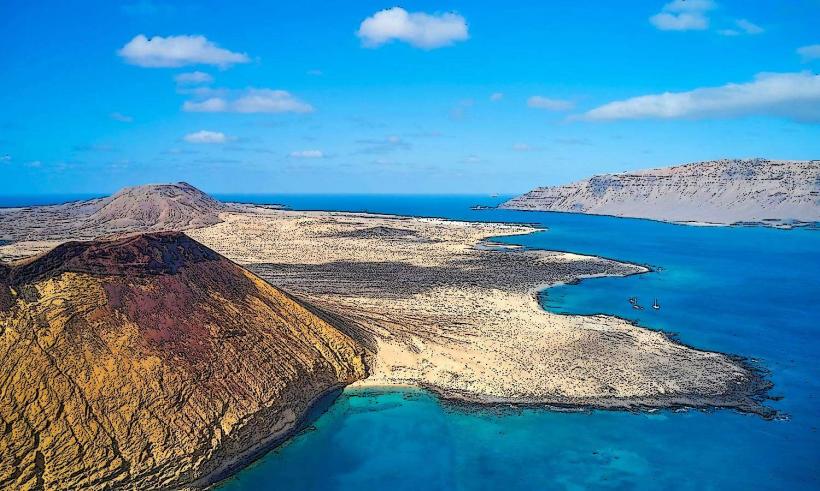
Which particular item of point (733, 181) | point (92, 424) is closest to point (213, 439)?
point (92, 424)

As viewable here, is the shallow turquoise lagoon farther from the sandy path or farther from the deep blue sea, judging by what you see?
the sandy path

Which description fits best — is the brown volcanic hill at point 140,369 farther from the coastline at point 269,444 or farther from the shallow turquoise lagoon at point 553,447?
the shallow turquoise lagoon at point 553,447

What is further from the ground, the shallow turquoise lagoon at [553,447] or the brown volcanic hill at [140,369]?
the brown volcanic hill at [140,369]

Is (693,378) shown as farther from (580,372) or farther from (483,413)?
(483,413)

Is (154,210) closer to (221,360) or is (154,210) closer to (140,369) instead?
(221,360)

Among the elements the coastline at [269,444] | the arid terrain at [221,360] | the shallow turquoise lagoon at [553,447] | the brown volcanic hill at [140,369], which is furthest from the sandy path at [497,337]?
the brown volcanic hill at [140,369]

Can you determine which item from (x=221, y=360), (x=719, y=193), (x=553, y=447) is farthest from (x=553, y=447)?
(x=719, y=193)
